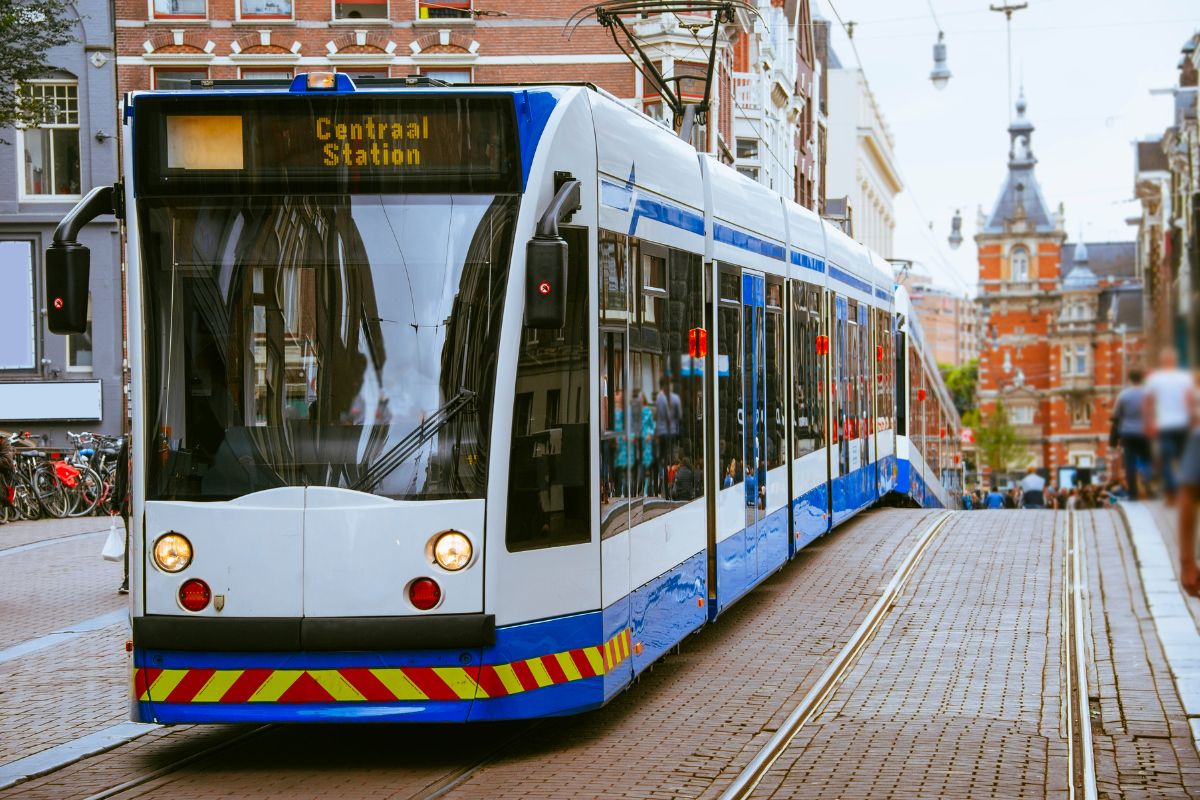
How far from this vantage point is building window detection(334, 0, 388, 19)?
34.9m

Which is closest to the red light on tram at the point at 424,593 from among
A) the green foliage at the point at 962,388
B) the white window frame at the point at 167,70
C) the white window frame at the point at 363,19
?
the white window frame at the point at 167,70

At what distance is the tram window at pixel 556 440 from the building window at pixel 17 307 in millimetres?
23882

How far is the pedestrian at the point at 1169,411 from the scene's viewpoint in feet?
4.77

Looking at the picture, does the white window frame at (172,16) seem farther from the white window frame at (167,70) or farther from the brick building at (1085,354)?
the brick building at (1085,354)

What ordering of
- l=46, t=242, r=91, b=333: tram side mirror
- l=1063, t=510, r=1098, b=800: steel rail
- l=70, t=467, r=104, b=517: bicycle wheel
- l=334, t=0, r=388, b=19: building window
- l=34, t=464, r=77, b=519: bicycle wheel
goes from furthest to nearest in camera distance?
l=334, t=0, r=388, b=19: building window
l=70, t=467, r=104, b=517: bicycle wheel
l=34, t=464, r=77, b=519: bicycle wheel
l=1063, t=510, r=1098, b=800: steel rail
l=46, t=242, r=91, b=333: tram side mirror

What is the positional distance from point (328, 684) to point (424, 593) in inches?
21.1

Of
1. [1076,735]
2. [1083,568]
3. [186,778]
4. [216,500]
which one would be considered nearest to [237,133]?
[216,500]

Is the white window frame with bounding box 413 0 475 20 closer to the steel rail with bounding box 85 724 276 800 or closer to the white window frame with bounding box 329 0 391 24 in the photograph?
the white window frame with bounding box 329 0 391 24

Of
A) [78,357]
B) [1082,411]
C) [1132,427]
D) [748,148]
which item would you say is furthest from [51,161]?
[1132,427]

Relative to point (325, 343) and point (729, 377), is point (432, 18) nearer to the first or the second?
point (729, 377)

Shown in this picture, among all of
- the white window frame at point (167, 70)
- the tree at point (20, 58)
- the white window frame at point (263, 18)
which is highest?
the white window frame at point (263, 18)

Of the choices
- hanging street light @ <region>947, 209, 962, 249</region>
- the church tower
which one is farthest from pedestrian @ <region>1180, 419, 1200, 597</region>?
the church tower

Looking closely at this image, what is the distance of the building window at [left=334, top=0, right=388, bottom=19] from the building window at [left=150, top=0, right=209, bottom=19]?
275 centimetres

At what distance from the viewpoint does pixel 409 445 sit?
259 inches
